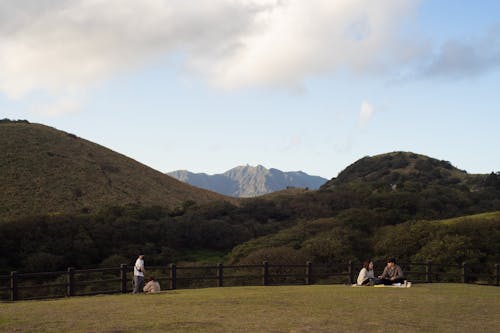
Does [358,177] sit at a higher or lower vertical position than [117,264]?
higher

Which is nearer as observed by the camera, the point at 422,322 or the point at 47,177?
the point at 422,322

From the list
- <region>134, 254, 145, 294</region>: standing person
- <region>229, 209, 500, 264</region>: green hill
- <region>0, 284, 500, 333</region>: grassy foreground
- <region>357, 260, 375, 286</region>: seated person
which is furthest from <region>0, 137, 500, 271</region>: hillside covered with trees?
<region>0, 284, 500, 333</region>: grassy foreground

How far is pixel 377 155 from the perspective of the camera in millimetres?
161500

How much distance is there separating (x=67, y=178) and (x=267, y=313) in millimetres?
73318

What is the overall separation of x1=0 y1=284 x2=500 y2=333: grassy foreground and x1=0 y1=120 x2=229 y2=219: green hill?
1997 inches

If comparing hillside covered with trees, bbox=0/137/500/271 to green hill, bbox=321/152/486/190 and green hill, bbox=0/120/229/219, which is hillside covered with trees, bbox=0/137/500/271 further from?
green hill, bbox=321/152/486/190

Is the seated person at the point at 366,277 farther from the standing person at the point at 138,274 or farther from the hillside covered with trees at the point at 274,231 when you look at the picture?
the hillside covered with trees at the point at 274,231

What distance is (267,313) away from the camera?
1570 cm

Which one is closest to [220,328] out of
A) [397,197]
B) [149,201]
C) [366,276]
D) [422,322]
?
[422,322]

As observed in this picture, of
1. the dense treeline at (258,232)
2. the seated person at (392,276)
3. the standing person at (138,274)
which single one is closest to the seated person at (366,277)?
the seated person at (392,276)

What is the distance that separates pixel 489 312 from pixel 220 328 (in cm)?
883

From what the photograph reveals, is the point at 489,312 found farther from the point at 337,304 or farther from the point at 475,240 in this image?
the point at 475,240

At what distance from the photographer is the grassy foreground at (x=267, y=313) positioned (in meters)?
13.4

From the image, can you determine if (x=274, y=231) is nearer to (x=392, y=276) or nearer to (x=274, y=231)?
(x=274, y=231)
